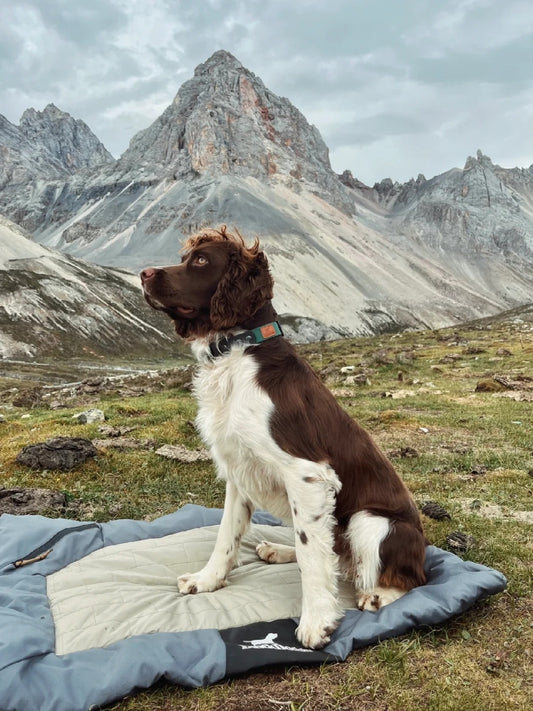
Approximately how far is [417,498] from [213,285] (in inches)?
225

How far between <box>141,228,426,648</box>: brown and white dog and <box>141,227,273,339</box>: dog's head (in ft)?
0.03

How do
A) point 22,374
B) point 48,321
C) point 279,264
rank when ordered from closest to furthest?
point 22,374 → point 48,321 → point 279,264

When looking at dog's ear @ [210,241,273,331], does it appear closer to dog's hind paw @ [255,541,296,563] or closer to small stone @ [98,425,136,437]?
dog's hind paw @ [255,541,296,563]

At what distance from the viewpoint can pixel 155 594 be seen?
5273 mm

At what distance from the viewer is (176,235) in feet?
584

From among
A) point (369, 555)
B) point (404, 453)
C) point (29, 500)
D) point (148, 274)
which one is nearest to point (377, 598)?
point (369, 555)

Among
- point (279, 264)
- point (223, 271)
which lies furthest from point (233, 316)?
point (279, 264)

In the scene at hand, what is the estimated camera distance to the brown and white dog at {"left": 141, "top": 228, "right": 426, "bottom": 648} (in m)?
4.75

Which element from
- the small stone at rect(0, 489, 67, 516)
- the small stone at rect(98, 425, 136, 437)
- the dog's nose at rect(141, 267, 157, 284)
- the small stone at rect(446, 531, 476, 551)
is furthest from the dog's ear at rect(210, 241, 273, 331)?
the small stone at rect(98, 425, 136, 437)

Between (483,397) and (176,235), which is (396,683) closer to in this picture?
(483,397)

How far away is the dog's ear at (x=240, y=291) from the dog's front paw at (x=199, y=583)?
2745 mm

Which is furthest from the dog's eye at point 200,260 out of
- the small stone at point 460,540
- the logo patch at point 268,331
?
the small stone at point 460,540

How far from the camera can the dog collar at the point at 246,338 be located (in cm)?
512

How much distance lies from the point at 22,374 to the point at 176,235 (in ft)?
392
